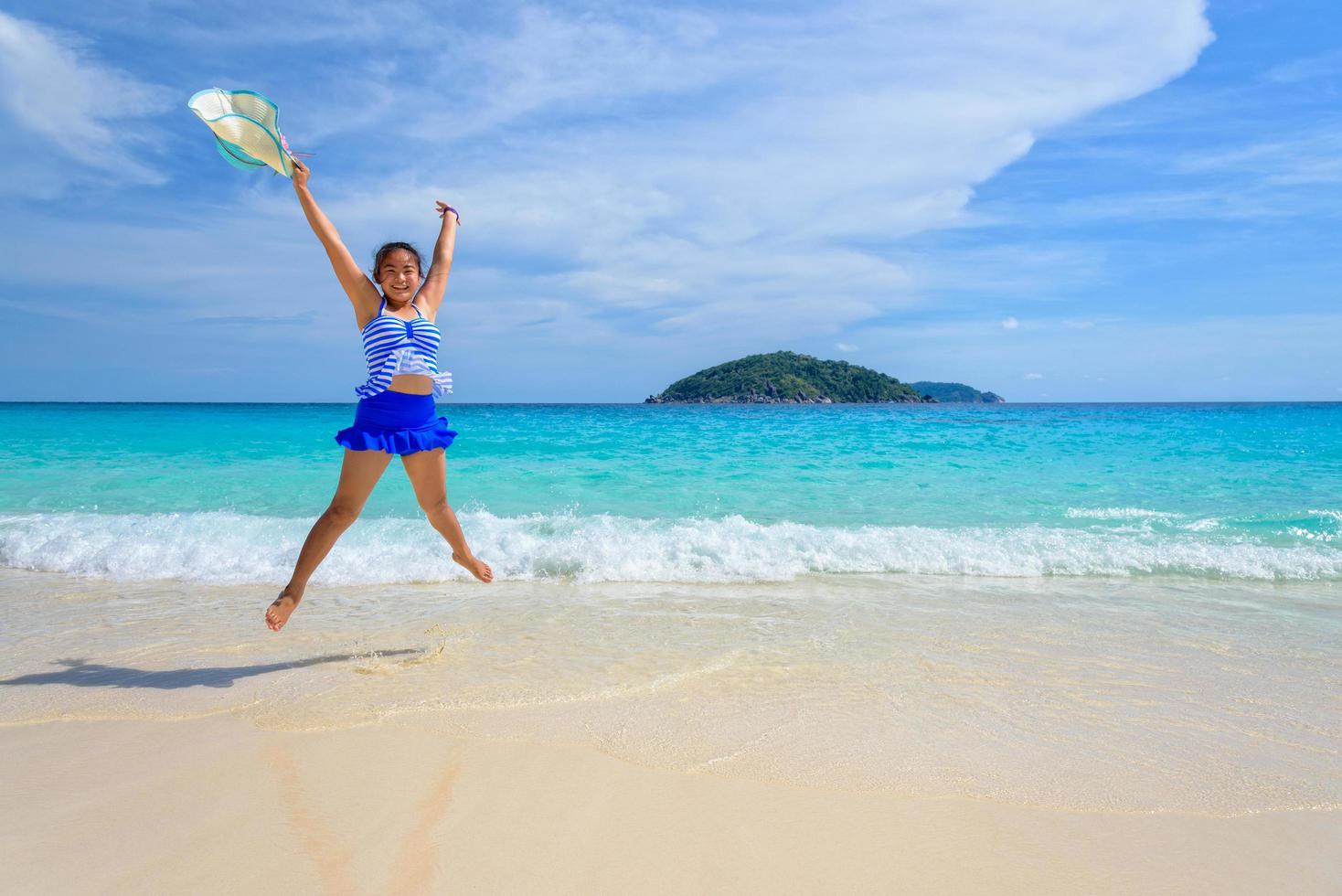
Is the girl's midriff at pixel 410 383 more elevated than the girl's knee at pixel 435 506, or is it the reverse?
the girl's midriff at pixel 410 383

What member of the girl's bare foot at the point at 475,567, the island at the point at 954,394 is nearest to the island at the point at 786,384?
the island at the point at 954,394

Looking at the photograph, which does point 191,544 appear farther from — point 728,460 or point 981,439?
point 981,439

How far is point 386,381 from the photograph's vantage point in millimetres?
4090

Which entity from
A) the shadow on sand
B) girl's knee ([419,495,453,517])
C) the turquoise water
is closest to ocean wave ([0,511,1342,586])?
the turquoise water

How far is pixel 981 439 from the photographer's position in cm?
2612

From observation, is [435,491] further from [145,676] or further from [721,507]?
[721,507]

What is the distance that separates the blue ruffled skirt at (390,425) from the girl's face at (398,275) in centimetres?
53

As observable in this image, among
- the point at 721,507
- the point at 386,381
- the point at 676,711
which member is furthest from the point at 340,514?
the point at 721,507

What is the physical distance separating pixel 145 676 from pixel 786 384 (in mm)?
81760

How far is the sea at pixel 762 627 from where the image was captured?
3561 millimetres

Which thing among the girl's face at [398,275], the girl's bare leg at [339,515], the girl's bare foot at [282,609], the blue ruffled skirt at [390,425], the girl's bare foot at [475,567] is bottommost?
the girl's bare foot at [282,609]

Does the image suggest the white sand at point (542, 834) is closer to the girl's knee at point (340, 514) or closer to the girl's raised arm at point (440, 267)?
the girl's knee at point (340, 514)

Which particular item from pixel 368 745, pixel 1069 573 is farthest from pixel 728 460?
pixel 368 745

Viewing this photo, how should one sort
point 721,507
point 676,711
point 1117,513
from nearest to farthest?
point 676,711 < point 1117,513 < point 721,507
